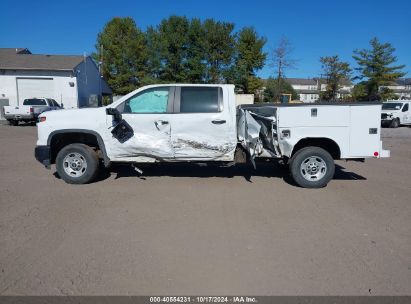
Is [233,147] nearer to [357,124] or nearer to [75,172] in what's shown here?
[357,124]

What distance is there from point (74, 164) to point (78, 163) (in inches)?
3.1

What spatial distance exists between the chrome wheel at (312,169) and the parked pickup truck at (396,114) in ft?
61.3

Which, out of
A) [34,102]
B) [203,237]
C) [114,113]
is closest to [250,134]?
[114,113]

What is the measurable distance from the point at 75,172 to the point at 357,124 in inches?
212

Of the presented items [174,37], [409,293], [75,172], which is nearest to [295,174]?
[409,293]

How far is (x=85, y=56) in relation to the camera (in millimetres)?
34125

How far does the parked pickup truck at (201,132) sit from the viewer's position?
6.46 meters

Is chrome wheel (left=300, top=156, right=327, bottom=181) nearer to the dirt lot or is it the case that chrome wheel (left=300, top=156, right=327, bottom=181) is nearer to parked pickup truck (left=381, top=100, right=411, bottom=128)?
the dirt lot

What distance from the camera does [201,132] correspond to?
6.59 meters

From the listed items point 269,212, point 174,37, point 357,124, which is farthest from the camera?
point 174,37

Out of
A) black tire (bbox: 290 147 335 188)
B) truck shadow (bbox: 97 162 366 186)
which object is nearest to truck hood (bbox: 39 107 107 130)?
truck shadow (bbox: 97 162 366 186)

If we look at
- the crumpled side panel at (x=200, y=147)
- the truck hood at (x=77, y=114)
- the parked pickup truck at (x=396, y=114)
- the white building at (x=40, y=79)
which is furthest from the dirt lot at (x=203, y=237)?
the white building at (x=40, y=79)

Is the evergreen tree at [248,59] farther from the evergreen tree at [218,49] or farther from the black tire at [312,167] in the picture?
the black tire at [312,167]

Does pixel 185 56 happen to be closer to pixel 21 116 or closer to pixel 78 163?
pixel 21 116
